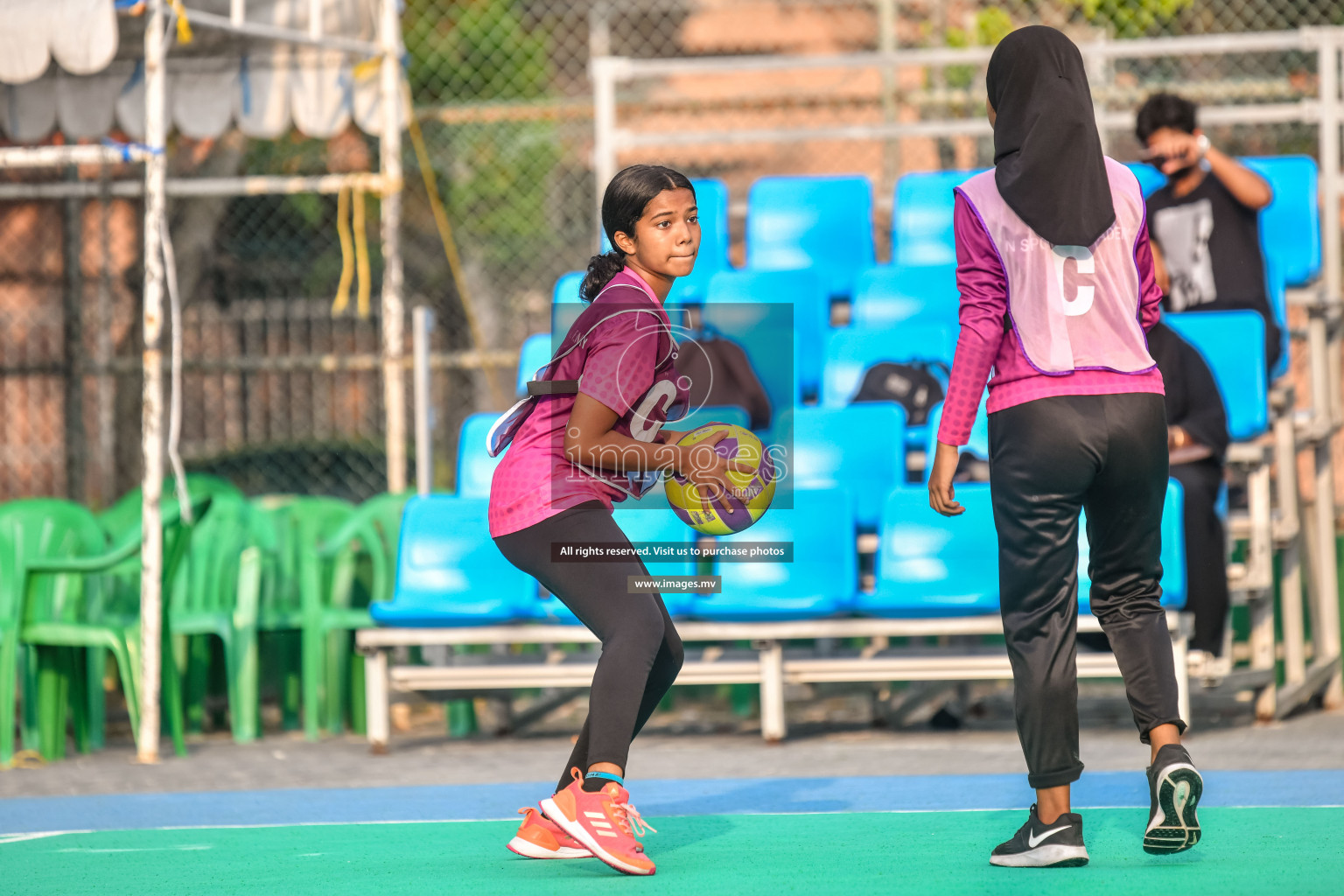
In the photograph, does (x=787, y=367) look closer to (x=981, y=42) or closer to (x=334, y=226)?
(x=981, y=42)

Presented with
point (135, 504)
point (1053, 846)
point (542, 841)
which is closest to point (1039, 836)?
point (1053, 846)

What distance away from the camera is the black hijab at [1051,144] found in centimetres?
367

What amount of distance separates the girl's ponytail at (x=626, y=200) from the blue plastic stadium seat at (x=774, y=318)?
335 centimetres

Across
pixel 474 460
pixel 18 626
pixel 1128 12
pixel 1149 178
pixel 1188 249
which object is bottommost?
pixel 18 626

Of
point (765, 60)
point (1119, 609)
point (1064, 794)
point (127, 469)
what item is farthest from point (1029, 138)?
point (127, 469)

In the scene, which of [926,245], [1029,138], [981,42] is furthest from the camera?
[981,42]

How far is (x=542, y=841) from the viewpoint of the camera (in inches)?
157

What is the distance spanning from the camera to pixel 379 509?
24.1 ft

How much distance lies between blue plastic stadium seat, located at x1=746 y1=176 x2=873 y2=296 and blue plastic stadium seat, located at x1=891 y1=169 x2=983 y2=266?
0.56 feet

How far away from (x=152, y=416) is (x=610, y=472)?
3.33 m

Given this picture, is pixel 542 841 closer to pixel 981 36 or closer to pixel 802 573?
pixel 802 573

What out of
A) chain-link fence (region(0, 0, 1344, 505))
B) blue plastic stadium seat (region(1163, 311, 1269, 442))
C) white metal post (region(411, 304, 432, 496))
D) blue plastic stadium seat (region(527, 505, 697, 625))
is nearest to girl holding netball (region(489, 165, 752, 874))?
blue plastic stadium seat (region(527, 505, 697, 625))

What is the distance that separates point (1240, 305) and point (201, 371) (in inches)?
217

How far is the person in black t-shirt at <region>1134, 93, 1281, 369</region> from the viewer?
6.98 metres
